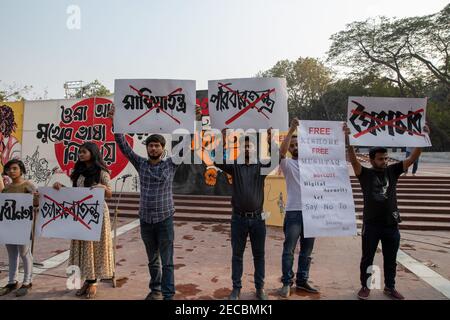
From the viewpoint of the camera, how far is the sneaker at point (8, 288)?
3.33m

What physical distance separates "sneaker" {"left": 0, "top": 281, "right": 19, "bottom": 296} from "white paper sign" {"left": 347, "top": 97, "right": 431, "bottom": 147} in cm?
402

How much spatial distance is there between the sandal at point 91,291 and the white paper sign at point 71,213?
556 millimetres

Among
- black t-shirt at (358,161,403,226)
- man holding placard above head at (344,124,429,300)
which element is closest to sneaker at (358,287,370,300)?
man holding placard above head at (344,124,429,300)

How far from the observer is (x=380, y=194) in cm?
316

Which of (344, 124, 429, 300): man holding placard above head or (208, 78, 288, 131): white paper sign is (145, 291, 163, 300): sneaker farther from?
(344, 124, 429, 300): man holding placard above head

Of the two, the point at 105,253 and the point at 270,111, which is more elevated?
the point at 270,111

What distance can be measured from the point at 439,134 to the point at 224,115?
1172 inches

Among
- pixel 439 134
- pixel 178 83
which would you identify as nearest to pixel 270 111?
pixel 178 83

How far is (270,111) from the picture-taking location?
3262mm

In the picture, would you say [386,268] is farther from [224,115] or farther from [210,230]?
[210,230]

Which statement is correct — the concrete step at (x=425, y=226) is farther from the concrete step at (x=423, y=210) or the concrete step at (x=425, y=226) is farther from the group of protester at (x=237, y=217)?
the group of protester at (x=237, y=217)

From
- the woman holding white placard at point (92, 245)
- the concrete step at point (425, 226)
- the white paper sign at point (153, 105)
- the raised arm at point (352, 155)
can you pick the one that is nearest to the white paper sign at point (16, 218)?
the woman holding white placard at point (92, 245)

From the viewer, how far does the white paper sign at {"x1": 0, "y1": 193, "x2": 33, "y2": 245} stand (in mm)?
3328
